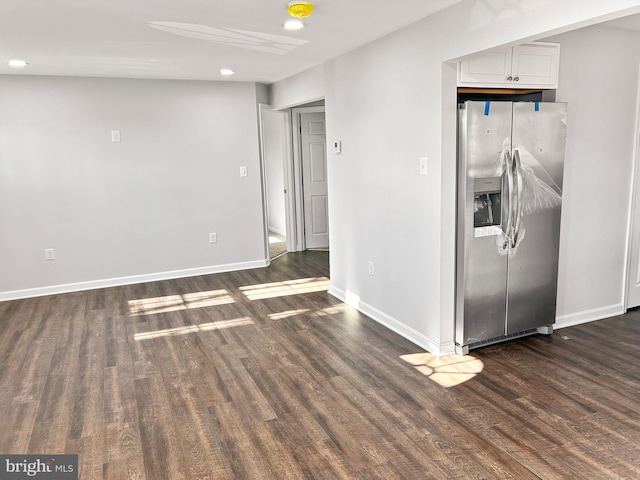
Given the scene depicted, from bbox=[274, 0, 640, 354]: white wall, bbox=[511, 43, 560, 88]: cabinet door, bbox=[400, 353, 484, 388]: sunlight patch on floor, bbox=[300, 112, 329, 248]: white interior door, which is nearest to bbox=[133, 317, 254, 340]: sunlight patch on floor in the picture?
bbox=[274, 0, 640, 354]: white wall

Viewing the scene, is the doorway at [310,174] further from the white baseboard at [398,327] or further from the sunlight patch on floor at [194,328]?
the sunlight patch on floor at [194,328]

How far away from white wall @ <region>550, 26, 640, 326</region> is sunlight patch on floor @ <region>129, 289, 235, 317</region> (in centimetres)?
323

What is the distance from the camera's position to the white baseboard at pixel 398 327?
3600 mm

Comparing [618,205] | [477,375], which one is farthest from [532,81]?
[477,375]

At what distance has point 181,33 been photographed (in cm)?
355

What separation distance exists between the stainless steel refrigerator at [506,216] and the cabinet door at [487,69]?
167 mm

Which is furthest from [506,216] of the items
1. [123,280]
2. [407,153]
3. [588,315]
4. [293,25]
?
[123,280]

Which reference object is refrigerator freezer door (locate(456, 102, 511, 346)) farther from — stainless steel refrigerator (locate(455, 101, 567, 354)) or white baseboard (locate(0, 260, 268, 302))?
white baseboard (locate(0, 260, 268, 302))

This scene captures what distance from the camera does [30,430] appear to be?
108 inches

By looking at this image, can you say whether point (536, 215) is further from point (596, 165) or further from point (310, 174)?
point (310, 174)

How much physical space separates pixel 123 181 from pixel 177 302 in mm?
1667

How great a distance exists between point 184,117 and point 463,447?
4854mm

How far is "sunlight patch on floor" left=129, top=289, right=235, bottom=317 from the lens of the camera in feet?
16.0

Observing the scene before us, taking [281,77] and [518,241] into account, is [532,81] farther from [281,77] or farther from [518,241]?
[281,77]
